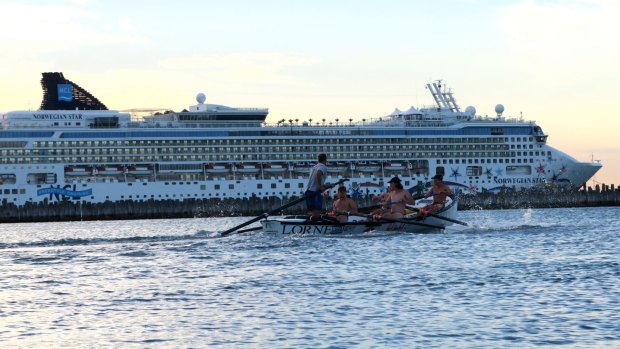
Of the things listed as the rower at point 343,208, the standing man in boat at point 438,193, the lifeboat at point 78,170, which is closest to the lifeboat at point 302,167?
the lifeboat at point 78,170

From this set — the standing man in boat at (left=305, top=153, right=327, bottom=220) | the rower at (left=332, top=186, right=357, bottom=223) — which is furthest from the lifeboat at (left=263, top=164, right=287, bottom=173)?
the standing man in boat at (left=305, top=153, right=327, bottom=220)

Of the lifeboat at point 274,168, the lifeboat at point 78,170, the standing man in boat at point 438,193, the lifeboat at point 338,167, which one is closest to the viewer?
the standing man in boat at point 438,193

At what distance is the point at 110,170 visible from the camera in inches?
4326

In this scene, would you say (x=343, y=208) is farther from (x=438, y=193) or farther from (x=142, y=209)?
(x=142, y=209)

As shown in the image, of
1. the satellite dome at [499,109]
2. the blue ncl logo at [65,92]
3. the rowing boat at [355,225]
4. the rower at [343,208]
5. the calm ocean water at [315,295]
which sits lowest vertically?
the calm ocean water at [315,295]

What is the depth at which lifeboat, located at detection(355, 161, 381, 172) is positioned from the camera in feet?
381

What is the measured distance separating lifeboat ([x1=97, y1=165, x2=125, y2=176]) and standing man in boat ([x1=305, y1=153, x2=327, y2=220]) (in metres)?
74.1

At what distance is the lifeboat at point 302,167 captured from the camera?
11460 cm

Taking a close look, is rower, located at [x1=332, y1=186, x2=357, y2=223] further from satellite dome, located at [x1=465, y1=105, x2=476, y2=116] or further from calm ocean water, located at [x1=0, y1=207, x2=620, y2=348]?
satellite dome, located at [x1=465, y1=105, x2=476, y2=116]

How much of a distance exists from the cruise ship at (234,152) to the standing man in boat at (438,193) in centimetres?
6589

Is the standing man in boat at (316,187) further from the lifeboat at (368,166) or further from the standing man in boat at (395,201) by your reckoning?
the lifeboat at (368,166)

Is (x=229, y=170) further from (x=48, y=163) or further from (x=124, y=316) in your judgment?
(x=124, y=316)

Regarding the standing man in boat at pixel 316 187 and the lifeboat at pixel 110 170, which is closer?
the standing man in boat at pixel 316 187

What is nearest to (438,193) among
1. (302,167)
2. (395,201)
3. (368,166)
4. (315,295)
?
(395,201)
